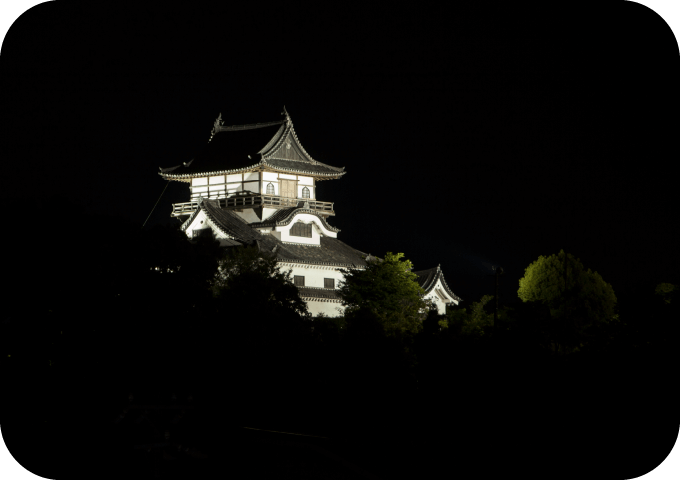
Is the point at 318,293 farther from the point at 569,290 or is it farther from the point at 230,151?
the point at 569,290

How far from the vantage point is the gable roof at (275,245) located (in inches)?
1784

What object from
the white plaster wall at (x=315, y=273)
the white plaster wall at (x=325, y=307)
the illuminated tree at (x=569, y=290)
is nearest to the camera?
the illuminated tree at (x=569, y=290)

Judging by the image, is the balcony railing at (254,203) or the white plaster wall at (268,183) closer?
the balcony railing at (254,203)

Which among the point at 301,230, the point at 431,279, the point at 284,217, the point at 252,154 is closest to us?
the point at 284,217

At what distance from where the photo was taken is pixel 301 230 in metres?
49.5

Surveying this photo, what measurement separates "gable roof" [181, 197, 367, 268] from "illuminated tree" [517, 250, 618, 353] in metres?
8.43

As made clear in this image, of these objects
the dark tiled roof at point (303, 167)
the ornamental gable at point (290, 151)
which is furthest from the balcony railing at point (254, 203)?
the ornamental gable at point (290, 151)

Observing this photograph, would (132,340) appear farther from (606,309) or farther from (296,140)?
(296,140)

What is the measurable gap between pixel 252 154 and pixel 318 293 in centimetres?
966

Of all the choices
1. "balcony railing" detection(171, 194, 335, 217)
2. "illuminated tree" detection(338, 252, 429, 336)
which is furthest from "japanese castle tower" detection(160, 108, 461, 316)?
"illuminated tree" detection(338, 252, 429, 336)

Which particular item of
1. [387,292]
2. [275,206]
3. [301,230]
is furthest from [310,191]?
[387,292]

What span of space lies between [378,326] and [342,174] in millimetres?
25134

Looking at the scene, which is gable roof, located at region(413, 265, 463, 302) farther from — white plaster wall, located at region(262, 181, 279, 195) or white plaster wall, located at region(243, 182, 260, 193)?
white plaster wall, located at region(243, 182, 260, 193)

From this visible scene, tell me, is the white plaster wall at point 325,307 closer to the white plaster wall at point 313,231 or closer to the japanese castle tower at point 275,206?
the japanese castle tower at point 275,206
